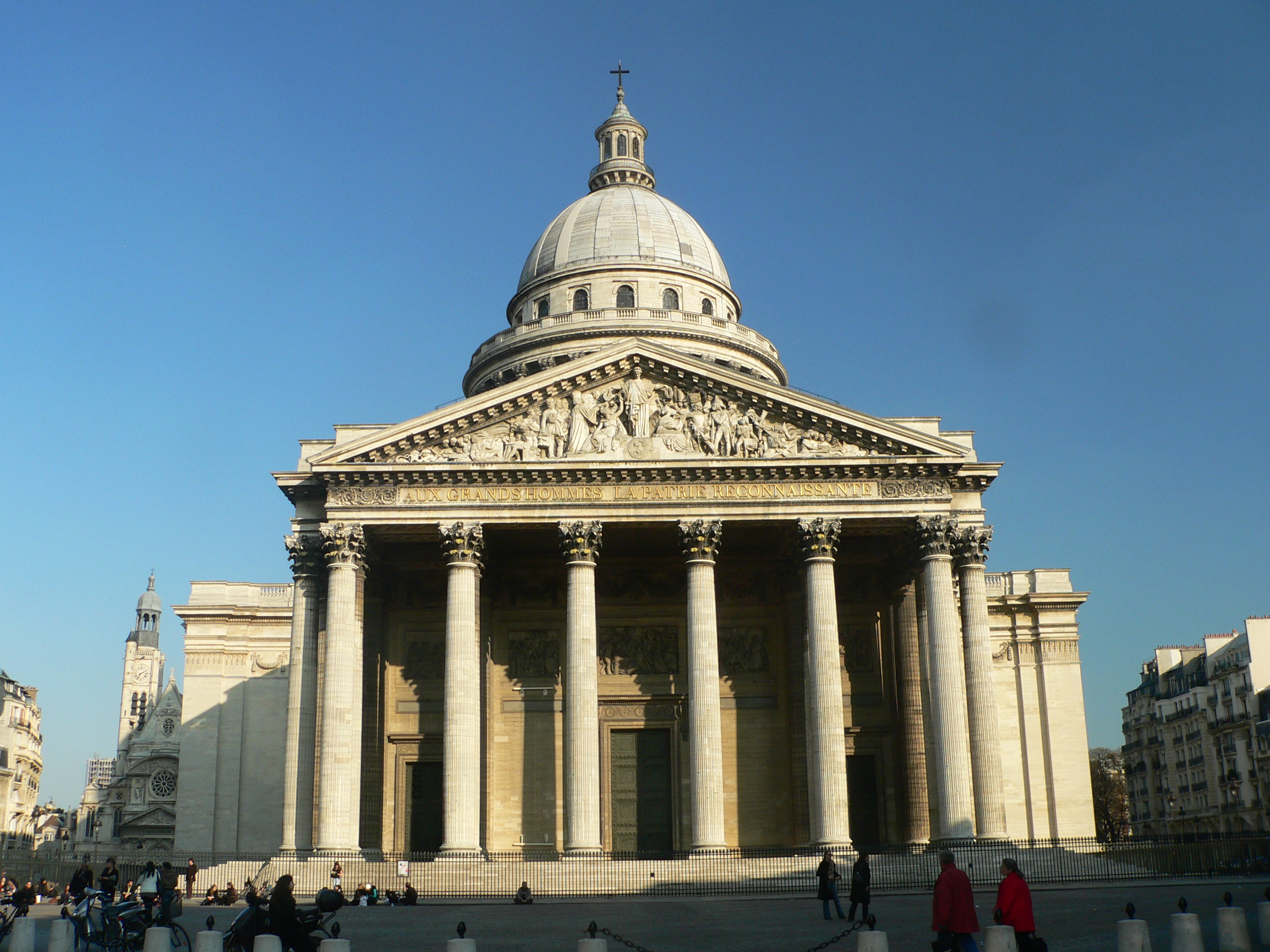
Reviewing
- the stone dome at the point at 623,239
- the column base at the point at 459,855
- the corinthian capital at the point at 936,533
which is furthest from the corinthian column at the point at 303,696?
the stone dome at the point at 623,239

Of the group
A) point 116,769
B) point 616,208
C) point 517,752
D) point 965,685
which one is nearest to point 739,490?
point 965,685

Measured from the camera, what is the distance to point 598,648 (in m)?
43.9

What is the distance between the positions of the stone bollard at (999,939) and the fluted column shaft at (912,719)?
26.5m

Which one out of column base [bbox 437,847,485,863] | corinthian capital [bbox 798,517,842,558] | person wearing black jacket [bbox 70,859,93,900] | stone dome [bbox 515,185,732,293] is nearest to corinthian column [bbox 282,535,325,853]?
column base [bbox 437,847,485,863]

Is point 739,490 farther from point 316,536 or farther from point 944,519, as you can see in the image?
point 316,536

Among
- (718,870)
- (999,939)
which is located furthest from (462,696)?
(999,939)

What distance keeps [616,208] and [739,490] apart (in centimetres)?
3313

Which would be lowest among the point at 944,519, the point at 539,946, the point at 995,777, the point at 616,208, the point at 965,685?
the point at 539,946

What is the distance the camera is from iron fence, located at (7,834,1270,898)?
110 feet

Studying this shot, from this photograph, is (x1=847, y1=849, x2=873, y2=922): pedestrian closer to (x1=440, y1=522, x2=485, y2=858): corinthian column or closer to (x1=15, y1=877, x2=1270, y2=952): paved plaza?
(x1=15, y1=877, x2=1270, y2=952): paved plaza

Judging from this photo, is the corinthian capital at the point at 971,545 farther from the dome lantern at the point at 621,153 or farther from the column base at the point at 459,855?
the dome lantern at the point at 621,153

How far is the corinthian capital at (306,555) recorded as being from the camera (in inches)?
1542

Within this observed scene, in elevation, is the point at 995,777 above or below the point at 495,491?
below

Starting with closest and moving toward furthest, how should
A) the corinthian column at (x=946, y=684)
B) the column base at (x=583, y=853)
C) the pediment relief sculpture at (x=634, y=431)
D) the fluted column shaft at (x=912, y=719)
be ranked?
the column base at (x=583, y=853), the corinthian column at (x=946, y=684), the pediment relief sculpture at (x=634, y=431), the fluted column shaft at (x=912, y=719)
